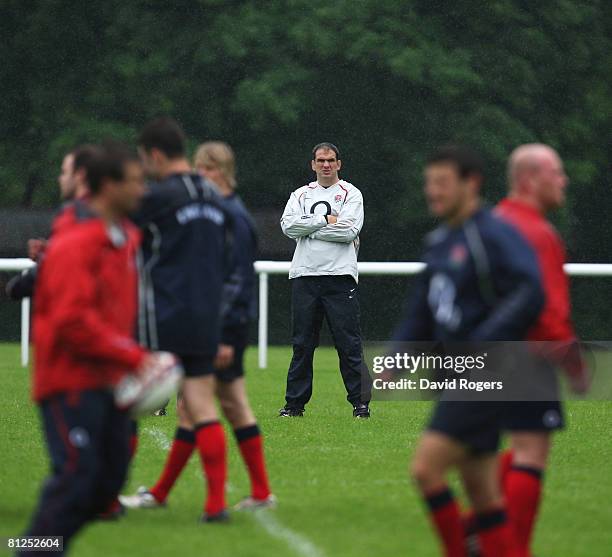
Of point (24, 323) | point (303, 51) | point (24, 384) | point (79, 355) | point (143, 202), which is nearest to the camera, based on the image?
point (79, 355)

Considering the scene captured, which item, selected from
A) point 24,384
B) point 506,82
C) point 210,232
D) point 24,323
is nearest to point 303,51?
point 506,82

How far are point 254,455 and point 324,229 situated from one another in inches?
185

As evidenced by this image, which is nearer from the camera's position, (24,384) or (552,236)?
(552,236)

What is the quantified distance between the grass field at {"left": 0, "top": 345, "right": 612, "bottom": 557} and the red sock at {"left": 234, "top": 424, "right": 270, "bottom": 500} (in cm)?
15

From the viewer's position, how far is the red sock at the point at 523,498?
600cm

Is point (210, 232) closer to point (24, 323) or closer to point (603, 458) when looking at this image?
point (603, 458)

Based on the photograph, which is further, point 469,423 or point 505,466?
point 505,466

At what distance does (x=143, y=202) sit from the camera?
6.87 m

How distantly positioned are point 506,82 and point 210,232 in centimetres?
2048

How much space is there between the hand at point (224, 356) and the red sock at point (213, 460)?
0.34m

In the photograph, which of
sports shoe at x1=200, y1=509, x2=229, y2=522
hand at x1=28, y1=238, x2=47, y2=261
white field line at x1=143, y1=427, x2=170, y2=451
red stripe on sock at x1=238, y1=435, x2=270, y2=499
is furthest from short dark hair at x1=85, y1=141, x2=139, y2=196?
white field line at x1=143, y1=427, x2=170, y2=451

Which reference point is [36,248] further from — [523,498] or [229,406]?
[523,498]

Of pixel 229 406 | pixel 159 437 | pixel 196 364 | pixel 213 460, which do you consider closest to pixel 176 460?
pixel 229 406

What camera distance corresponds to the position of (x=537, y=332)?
5.76 metres
